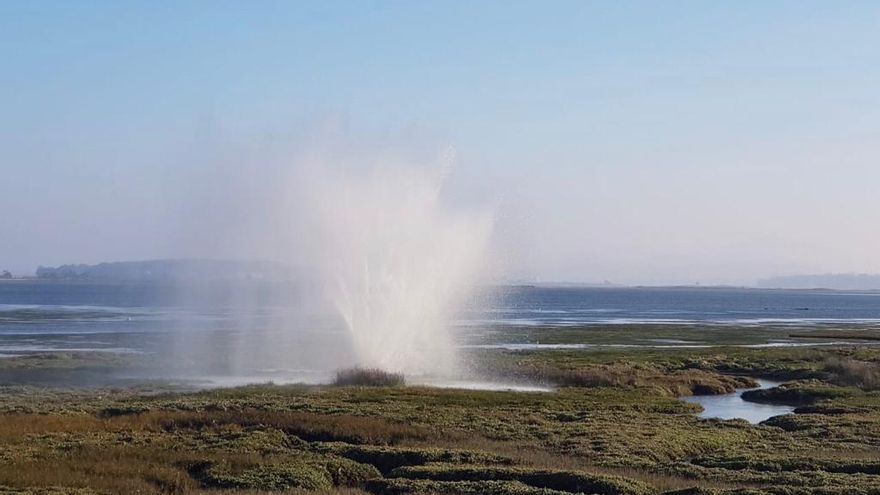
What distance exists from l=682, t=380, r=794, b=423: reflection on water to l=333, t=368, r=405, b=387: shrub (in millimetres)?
14876

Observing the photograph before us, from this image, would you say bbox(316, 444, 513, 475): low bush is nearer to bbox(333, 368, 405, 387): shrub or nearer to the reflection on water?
the reflection on water

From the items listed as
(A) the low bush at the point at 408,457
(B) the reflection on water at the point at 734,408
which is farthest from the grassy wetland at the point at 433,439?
(B) the reflection on water at the point at 734,408

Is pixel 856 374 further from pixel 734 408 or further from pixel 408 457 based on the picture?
pixel 408 457

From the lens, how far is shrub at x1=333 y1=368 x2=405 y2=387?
5331cm

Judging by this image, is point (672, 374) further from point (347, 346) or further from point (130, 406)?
point (130, 406)

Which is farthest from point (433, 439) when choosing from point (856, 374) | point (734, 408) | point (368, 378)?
point (856, 374)

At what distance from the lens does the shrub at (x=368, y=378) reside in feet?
175

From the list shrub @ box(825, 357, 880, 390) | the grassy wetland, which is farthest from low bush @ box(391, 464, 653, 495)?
shrub @ box(825, 357, 880, 390)

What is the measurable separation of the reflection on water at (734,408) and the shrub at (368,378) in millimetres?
14876

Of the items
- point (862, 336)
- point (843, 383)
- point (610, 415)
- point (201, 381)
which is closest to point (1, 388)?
point (201, 381)

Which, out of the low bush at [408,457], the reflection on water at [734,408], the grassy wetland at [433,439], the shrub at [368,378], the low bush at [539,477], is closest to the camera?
the low bush at [539,477]

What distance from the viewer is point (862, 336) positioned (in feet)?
360

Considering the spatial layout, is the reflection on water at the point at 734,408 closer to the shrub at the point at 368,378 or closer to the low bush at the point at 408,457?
the shrub at the point at 368,378

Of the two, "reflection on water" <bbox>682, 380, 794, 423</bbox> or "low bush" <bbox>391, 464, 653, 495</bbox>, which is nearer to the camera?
"low bush" <bbox>391, 464, 653, 495</bbox>
